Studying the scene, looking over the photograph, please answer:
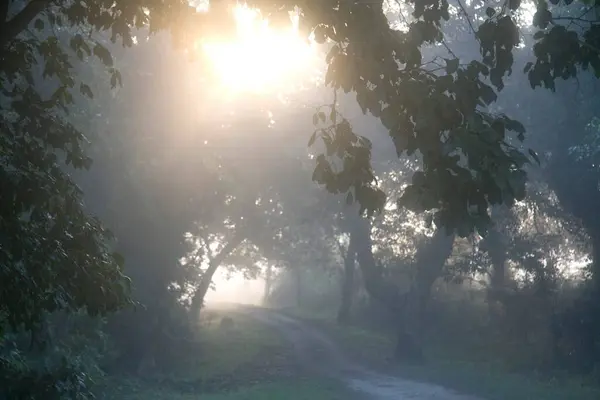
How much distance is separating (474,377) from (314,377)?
602 centimetres

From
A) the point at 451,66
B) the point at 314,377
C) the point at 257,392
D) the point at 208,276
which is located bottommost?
the point at 257,392

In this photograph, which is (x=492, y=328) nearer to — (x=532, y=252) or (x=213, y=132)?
(x=532, y=252)

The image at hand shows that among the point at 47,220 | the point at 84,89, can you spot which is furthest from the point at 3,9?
the point at 47,220

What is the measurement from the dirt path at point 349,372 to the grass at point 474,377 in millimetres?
756

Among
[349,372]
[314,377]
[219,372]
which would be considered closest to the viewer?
[314,377]

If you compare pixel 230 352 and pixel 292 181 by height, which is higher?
pixel 292 181

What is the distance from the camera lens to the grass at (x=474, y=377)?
21.9 meters

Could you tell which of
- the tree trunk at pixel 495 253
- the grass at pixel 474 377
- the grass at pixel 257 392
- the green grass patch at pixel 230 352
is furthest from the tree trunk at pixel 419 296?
the grass at pixel 257 392

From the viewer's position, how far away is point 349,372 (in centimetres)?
2798

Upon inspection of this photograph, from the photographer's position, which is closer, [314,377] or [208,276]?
[314,377]

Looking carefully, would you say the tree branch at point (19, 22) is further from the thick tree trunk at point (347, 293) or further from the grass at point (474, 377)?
the thick tree trunk at point (347, 293)

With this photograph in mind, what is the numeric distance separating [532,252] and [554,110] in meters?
7.03

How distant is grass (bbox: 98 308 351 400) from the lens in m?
23.0

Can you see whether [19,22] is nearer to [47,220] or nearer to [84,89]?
[84,89]
